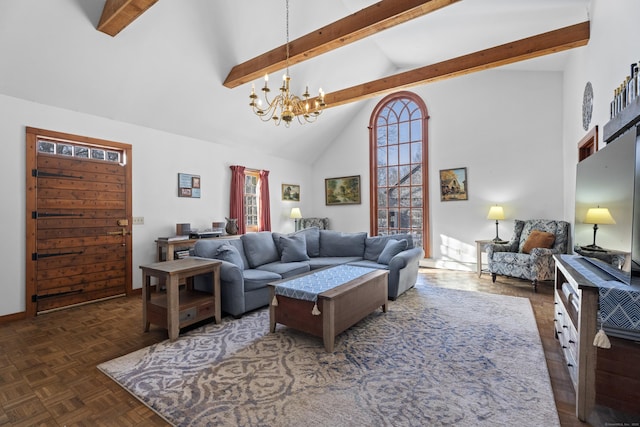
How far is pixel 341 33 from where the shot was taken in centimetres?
330

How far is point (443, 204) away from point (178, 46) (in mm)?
5375

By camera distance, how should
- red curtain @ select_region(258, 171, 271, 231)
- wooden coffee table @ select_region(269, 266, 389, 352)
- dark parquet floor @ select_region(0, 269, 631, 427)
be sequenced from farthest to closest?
red curtain @ select_region(258, 171, 271, 231)
wooden coffee table @ select_region(269, 266, 389, 352)
dark parquet floor @ select_region(0, 269, 631, 427)

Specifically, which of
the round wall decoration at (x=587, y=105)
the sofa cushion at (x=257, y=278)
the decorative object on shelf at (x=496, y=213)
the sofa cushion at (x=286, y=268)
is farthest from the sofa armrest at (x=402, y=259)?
the round wall decoration at (x=587, y=105)

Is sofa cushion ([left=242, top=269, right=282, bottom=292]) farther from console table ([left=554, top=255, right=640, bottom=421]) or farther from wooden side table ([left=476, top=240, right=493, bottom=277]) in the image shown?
wooden side table ([left=476, top=240, right=493, bottom=277])

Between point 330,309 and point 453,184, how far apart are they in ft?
15.5

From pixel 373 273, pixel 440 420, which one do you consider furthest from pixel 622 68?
pixel 440 420

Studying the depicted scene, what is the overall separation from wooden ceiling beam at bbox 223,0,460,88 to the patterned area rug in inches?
121

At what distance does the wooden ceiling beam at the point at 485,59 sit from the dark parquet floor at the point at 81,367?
125 inches

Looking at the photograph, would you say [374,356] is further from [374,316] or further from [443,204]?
[443,204]

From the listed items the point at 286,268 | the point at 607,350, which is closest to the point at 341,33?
the point at 286,268

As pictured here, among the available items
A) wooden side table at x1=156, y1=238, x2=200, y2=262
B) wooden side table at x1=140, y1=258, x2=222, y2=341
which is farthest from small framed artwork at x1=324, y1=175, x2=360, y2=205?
wooden side table at x1=140, y1=258, x2=222, y2=341

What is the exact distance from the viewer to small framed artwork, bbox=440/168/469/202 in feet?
19.8

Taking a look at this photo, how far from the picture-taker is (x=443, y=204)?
6.27 metres

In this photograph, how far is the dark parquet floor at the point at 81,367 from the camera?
1748mm
